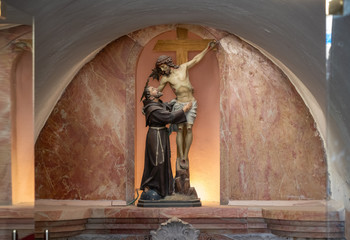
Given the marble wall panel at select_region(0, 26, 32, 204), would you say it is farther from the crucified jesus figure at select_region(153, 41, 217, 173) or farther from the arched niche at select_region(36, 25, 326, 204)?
the arched niche at select_region(36, 25, 326, 204)

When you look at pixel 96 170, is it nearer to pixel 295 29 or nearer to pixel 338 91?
pixel 295 29

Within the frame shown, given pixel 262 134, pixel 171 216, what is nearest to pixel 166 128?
pixel 171 216

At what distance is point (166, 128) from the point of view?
7.17 m

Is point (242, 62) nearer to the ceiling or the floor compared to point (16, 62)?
nearer to the ceiling

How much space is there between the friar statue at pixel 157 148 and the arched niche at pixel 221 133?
50 cm

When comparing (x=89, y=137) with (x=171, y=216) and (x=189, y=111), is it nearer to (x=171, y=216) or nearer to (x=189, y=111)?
(x=189, y=111)

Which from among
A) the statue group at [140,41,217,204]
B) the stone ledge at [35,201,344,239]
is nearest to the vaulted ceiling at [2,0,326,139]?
the statue group at [140,41,217,204]

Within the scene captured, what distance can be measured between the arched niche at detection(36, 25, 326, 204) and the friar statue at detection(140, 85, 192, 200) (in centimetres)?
50

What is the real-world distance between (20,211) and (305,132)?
4.90 m

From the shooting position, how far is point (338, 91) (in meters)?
2.56

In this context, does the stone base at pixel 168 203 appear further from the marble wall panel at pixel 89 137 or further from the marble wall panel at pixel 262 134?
the marble wall panel at pixel 89 137

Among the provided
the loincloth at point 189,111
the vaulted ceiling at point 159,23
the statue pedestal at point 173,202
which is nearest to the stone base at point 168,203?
the statue pedestal at point 173,202

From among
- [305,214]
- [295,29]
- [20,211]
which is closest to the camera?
[20,211]

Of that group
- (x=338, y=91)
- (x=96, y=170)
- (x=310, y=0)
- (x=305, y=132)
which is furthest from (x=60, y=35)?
(x=338, y=91)
